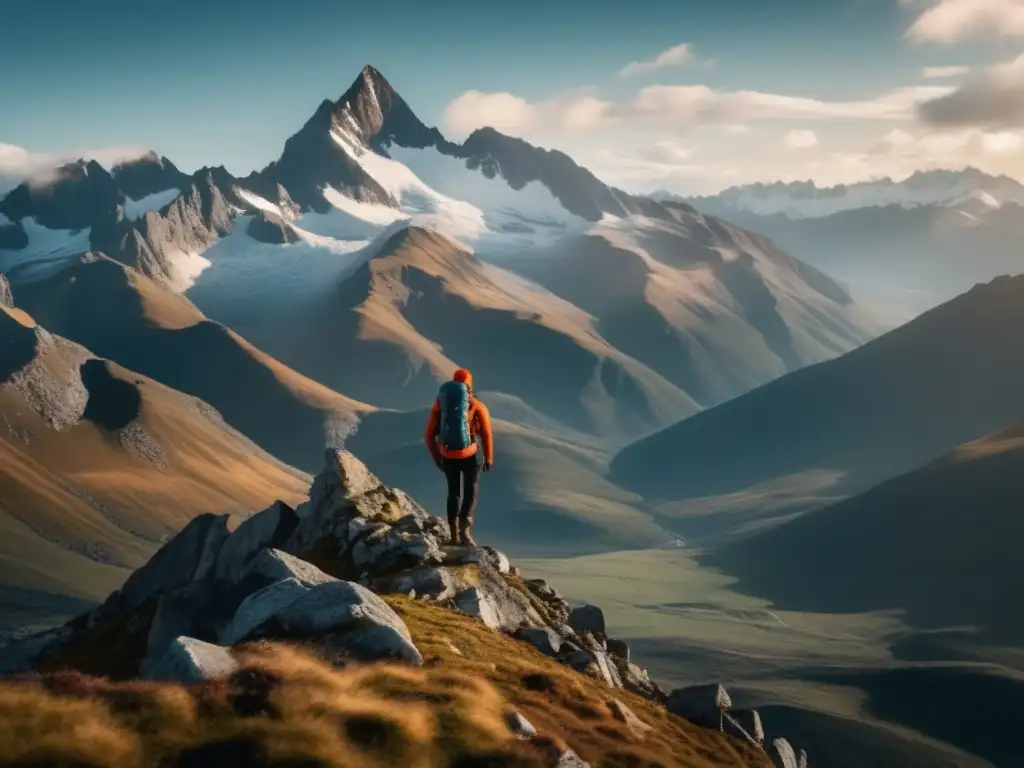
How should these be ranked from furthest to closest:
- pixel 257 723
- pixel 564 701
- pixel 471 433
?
1. pixel 471 433
2. pixel 564 701
3. pixel 257 723

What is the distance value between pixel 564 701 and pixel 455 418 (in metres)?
15.9

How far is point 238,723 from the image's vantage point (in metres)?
23.3

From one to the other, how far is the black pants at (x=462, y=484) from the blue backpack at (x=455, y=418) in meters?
1.05

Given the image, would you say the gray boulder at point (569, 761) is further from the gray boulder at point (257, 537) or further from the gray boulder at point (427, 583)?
the gray boulder at point (257, 537)

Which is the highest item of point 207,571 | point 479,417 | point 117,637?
point 479,417

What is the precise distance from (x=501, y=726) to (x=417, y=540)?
2637 centimetres

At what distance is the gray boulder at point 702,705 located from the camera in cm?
4181

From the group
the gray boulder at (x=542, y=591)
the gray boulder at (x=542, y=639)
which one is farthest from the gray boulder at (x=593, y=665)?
the gray boulder at (x=542, y=591)

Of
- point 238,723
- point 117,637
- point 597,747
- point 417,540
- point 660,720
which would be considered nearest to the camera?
point 238,723

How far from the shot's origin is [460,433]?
4447 cm

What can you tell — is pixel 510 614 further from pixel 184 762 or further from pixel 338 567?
pixel 184 762

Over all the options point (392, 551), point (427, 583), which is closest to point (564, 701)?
point (427, 583)

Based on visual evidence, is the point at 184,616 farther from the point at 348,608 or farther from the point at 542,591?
the point at 348,608

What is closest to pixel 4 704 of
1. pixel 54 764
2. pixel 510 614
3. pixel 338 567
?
pixel 54 764
